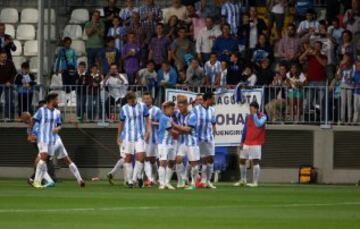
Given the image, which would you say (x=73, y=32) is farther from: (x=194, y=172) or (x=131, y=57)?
(x=194, y=172)

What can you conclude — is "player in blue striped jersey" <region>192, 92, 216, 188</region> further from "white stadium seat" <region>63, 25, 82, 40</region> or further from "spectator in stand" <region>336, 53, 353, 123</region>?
"white stadium seat" <region>63, 25, 82, 40</region>

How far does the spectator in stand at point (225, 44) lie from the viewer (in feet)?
116

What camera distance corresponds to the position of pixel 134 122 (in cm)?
3100

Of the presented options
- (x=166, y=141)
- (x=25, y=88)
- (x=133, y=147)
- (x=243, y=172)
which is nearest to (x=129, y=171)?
(x=133, y=147)

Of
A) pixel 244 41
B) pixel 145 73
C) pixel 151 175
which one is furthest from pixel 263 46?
pixel 151 175

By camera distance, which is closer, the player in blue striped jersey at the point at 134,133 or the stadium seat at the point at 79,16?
the player in blue striped jersey at the point at 134,133

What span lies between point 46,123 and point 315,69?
7781mm

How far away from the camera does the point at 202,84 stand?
34.9 m

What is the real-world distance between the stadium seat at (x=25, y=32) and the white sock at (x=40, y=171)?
9.80 meters

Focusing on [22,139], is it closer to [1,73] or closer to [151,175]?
[1,73]

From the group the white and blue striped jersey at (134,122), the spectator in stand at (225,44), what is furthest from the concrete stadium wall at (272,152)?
the white and blue striped jersey at (134,122)

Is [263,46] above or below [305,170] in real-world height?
above

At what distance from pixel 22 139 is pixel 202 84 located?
554 centimetres

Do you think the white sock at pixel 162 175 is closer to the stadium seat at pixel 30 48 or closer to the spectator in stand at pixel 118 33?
the spectator in stand at pixel 118 33
